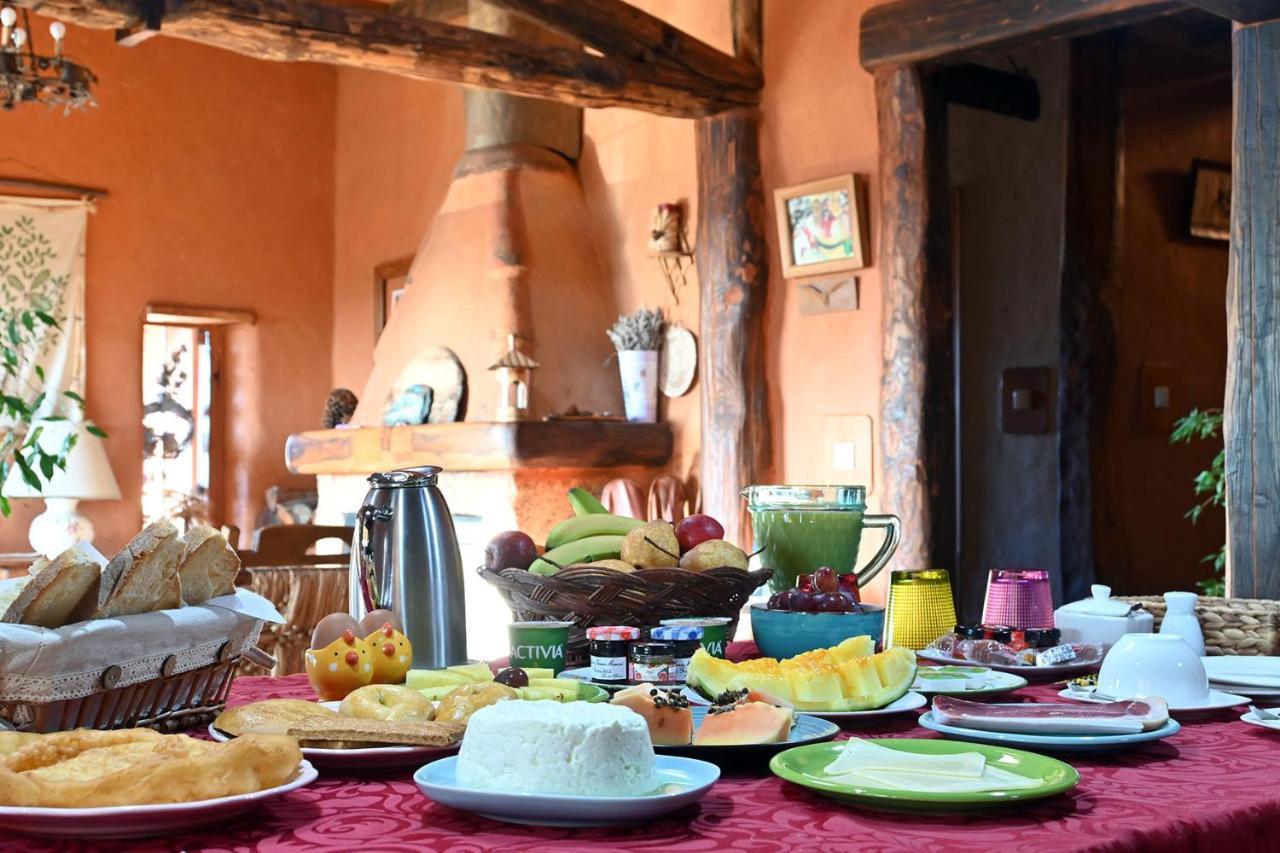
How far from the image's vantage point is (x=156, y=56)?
732cm

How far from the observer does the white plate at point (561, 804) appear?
95 centimetres

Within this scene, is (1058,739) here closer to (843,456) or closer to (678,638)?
(678,638)

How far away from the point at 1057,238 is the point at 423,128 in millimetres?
3565

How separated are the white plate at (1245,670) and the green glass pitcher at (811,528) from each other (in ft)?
1.55

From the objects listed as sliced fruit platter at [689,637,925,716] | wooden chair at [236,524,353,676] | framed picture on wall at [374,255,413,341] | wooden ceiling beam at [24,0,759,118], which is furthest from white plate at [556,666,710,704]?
framed picture on wall at [374,255,413,341]

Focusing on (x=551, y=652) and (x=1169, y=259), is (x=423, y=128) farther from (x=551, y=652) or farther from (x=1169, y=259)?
Answer: (x=551, y=652)

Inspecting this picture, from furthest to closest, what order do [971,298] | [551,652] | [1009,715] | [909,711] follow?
[971,298] → [551,652] → [909,711] → [1009,715]

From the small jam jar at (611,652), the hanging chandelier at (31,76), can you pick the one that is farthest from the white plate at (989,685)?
the hanging chandelier at (31,76)

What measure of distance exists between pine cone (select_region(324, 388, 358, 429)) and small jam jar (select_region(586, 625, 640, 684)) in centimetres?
554

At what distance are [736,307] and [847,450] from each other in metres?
0.68

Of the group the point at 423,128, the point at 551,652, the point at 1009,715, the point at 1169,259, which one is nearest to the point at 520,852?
the point at 1009,715

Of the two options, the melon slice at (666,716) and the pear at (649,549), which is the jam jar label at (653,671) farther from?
the pear at (649,549)

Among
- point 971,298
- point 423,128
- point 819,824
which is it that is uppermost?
point 423,128

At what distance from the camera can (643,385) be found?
18.7ft
